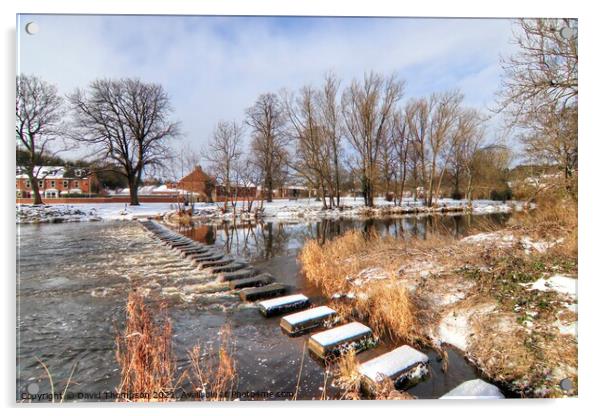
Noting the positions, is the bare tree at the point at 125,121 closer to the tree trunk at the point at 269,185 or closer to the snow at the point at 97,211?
the snow at the point at 97,211

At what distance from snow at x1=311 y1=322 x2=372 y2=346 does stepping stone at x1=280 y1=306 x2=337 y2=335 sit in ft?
0.94

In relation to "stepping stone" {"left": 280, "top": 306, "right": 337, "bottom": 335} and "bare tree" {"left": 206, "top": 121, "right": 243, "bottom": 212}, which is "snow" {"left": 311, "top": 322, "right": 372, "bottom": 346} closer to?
"stepping stone" {"left": 280, "top": 306, "right": 337, "bottom": 335}

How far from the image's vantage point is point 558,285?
2068mm

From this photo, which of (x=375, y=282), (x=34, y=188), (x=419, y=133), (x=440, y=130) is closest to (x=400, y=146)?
(x=419, y=133)

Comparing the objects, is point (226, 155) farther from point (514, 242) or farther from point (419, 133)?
point (514, 242)

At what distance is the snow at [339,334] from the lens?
1950 millimetres

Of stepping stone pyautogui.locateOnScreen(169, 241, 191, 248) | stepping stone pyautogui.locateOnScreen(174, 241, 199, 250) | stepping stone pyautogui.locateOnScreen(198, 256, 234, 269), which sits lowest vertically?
stepping stone pyautogui.locateOnScreen(198, 256, 234, 269)

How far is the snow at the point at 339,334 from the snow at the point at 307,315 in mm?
301

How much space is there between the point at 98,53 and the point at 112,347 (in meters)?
2.70

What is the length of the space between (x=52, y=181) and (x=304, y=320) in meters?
3.62

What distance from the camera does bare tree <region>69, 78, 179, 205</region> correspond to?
2.77 m

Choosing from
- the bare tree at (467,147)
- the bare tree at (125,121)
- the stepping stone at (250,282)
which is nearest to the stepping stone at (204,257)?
the stepping stone at (250,282)

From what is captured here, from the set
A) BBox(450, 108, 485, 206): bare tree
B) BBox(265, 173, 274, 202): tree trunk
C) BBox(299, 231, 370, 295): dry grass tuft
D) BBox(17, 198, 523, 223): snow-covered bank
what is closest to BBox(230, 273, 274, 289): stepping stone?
BBox(299, 231, 370, 295): dry grass tuft
